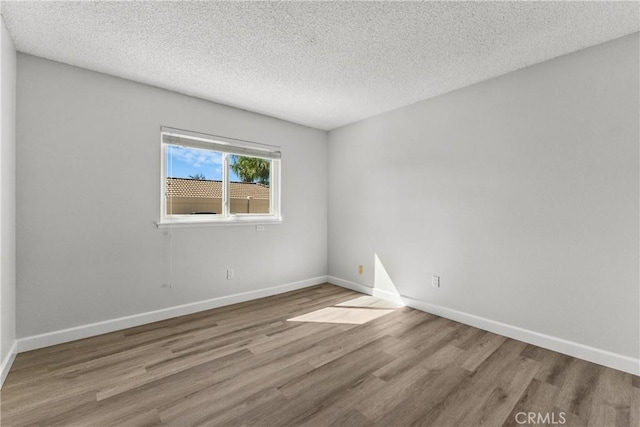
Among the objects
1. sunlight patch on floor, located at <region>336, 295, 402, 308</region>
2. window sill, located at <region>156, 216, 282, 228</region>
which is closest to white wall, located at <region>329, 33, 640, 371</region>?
sunlight patch on floor, located at <region>336, 295, 402, 308</region>

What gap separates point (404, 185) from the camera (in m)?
3.51

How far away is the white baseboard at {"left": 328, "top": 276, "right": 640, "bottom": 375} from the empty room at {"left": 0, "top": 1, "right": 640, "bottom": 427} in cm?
2

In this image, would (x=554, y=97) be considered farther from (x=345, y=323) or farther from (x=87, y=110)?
(x=87, y=110)

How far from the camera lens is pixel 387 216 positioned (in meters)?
3.71

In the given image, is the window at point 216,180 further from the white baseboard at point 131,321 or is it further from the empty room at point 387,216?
the white baseboard at point 131,321

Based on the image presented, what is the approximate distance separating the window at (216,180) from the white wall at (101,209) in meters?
0.12

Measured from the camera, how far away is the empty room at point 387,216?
1.82 m

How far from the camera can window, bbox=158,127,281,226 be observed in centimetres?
311

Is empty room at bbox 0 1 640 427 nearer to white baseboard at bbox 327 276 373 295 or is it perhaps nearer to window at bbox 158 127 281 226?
window at bbox 158 127 281 226

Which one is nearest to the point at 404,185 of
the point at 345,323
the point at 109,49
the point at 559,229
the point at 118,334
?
the point at 559,229

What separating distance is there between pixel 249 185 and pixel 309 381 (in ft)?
8.45

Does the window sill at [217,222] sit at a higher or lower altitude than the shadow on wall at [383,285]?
higher

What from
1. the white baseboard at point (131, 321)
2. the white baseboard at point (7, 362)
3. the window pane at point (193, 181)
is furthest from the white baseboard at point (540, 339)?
the white baseboard at point (7, 362)

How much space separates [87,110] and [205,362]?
Answer: 249cm
